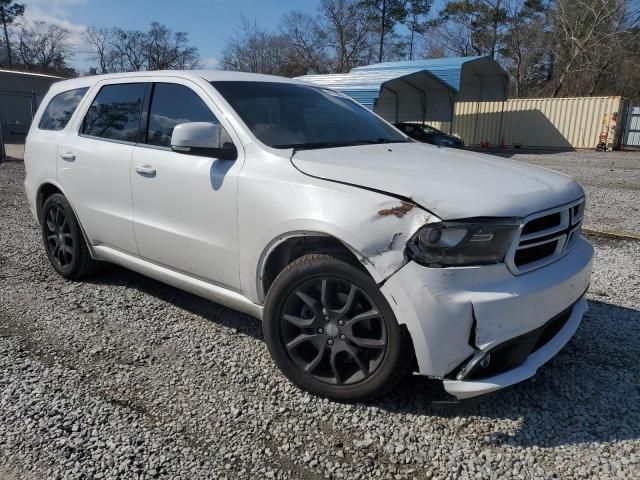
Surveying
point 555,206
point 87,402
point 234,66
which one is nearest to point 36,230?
point 87,402

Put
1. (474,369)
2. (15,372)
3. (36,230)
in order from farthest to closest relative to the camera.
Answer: (36,230) → (15,372) → (474,369)

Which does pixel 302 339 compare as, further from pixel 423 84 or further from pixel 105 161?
pixel 423 84

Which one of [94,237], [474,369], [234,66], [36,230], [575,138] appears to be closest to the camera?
[474,369]

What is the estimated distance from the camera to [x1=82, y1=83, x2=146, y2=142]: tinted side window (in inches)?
147

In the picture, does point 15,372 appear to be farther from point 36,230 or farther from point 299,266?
point 36,230

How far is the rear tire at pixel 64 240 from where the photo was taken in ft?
14.0

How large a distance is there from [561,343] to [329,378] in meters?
1.24

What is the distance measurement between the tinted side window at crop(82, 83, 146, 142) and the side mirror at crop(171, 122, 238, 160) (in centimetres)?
89

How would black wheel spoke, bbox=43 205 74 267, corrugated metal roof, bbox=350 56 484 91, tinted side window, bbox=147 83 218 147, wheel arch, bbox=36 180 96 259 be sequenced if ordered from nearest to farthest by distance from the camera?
tinted side window, bbox=147 83 218 147, wheel arch, bbox=36 180 96 259, black wheel spoke, bbox=43 205 74 267, corrugated metal roof, bbox=350 56 484 91

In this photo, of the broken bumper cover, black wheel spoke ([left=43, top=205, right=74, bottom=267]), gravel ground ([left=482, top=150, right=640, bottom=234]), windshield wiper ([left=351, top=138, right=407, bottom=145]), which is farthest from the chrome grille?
gravel ground ([left=482, top=150, right=640, bottom=234])

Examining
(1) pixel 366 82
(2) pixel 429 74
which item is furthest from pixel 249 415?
(2) pixel 429 74

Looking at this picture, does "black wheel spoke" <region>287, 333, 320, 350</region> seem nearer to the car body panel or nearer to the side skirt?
the side skirt

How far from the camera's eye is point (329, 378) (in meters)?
2.67

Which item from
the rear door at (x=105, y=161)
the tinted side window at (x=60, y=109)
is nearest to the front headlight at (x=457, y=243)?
the rear door at (x=105, y=161)
